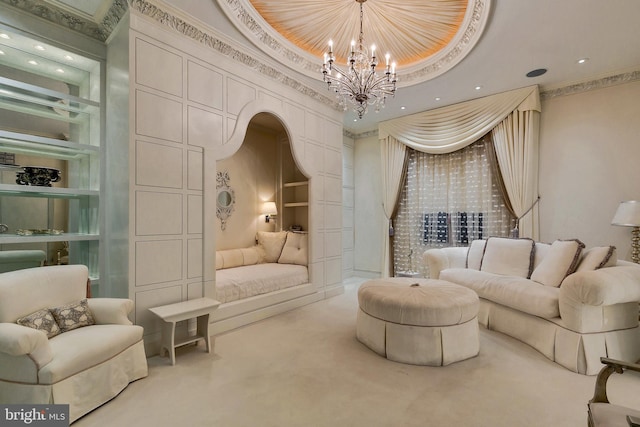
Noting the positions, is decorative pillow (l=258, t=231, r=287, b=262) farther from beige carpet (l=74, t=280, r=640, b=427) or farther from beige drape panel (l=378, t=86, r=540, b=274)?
beige drape panel (l=378, t=86, r=540, b=274)

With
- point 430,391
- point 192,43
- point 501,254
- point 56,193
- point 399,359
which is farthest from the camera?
point 501,254

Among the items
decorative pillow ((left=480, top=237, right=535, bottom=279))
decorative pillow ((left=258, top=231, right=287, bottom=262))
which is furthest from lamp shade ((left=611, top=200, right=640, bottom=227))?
decorative pillow ((left=258, top=231, right=287, bottom=262))

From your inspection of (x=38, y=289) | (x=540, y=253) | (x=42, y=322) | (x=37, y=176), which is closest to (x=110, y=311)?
(x=42, y=322)

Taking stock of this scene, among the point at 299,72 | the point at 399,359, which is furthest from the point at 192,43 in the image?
the point at 399,359

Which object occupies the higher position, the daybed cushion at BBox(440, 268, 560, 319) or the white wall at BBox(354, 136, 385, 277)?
the white wall at BBox(354, 136, 385, 277)

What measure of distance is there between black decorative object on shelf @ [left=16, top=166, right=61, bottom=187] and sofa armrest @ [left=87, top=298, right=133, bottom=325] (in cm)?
131

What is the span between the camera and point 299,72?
4105 mm

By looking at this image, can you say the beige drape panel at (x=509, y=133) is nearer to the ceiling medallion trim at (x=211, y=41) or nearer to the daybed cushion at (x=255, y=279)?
the ceiling medallion trim at (x=211, y=41)

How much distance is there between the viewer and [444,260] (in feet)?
14.7

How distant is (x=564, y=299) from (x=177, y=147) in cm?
383

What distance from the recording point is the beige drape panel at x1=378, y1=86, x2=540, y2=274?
4543 mm

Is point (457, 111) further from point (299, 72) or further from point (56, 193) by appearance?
point (56, 193)

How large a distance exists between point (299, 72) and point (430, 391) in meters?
3.87

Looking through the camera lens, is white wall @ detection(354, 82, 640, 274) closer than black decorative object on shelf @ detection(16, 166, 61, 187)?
No
